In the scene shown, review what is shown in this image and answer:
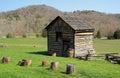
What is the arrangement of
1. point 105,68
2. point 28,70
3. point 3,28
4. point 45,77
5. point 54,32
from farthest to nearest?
point 3,28 → point 54,32 → point 105,68 → point 28,70 → point 45,77

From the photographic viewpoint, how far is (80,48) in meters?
35.6

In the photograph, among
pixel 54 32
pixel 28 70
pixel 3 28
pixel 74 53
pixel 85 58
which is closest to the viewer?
pixel 28 70

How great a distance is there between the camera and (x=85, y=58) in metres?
32.0

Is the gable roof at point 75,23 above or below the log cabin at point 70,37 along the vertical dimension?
above

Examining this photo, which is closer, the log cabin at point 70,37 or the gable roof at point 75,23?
the log cabin at point 70,37

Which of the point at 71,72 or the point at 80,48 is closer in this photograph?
the point at 71,72

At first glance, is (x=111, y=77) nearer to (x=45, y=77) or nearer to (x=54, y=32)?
(x=45, y=77)

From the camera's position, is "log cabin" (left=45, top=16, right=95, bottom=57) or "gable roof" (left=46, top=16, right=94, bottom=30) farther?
"gable roof" (left=46, top=16, right=94, bottom=30)

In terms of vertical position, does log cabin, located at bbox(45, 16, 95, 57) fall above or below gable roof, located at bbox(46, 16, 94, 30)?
below

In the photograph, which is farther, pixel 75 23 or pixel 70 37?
pixel 75 23

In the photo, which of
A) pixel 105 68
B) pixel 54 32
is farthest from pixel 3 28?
pixel 105 68

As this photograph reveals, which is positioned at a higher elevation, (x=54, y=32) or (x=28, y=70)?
(x=54, y=32)

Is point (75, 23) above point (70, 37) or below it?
above

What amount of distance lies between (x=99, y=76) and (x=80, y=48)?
43.7 feet
